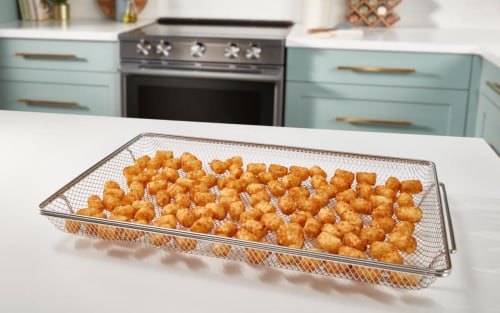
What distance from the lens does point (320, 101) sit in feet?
8.58

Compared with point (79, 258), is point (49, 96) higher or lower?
lower

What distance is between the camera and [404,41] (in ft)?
8.13

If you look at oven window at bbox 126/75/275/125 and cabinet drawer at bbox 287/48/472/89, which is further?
oven window at bbox 126/75/275/125

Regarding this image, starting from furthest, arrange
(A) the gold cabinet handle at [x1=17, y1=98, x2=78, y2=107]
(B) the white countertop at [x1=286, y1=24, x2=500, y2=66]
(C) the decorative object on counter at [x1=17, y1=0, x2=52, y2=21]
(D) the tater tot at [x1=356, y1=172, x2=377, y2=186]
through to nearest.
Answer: (C) the decorative object on counter at [x1=17, y1=0, x2=52, y2=21], (A) the gold cabinet handle at [x1=17, y1=98, x2=78, y2=107], (B) the white countertop at [x1=286, y1=24, x2=500, y2=66], (D) the tater tot at [x1=356, y1=172, x2=377, y2=186]

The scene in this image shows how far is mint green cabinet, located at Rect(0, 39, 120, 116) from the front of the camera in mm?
2719

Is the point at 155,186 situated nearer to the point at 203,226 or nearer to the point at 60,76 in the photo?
the point at 203,226

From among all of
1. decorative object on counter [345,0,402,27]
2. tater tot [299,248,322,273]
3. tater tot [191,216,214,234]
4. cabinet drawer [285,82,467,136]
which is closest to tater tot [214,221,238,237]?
tater tot [191,216,214,234]

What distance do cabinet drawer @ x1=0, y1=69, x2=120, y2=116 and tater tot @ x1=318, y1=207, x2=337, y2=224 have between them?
2072 mm

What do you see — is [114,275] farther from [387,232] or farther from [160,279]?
[387,232]

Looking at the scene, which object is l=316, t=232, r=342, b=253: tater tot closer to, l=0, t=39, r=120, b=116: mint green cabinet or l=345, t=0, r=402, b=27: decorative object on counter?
l=0, t=39, r=120, b=116: mint green cabinet

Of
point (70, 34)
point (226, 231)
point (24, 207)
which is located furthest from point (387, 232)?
point (70, 34)

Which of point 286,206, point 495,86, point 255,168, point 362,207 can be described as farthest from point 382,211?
point 495,86

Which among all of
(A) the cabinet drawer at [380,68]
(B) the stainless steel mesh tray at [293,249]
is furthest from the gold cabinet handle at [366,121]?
(B) the stainless steel mesh tray at [293,249]

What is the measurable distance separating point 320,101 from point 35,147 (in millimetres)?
1601
